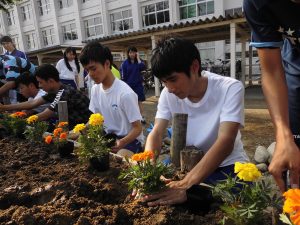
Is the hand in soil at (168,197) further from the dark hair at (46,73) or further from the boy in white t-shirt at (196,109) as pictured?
the dark hair at (46,73)

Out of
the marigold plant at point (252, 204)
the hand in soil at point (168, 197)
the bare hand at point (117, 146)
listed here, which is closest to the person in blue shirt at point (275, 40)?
the marigold plant at point (252, 204)

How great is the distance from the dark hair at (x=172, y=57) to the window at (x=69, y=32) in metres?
25.6

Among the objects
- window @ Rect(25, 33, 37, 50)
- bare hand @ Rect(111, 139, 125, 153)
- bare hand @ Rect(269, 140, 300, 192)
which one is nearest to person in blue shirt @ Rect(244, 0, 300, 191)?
bare hand @ Rect(269, 140, 300, 192)

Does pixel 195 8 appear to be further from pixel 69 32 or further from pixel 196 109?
pixel 196 109

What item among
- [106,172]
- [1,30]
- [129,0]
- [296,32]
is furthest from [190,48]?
[1,30]

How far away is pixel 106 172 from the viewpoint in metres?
2.12

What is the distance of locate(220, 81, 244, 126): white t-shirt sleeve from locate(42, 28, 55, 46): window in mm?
28808

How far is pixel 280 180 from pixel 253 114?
7301 mm

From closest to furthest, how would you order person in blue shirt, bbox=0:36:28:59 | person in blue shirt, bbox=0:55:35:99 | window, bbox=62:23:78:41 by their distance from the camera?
person in blue shirt, bbox=0:55:35:99 → person in blue shirt, bbox=0:36:28:59 → window, bbox=62:23:78:41

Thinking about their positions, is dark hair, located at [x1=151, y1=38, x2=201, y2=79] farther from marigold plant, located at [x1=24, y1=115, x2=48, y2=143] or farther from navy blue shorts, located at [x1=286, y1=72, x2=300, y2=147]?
marigold plant, located at [x1=24, y1=115, x2=48, y2=143]

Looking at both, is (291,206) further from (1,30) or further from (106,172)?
(1,30)

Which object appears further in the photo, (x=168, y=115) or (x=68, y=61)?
(x=68, y=61)

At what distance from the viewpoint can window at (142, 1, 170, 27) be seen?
20.2 metres

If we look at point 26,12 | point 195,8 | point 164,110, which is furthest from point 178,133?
point 26,12
